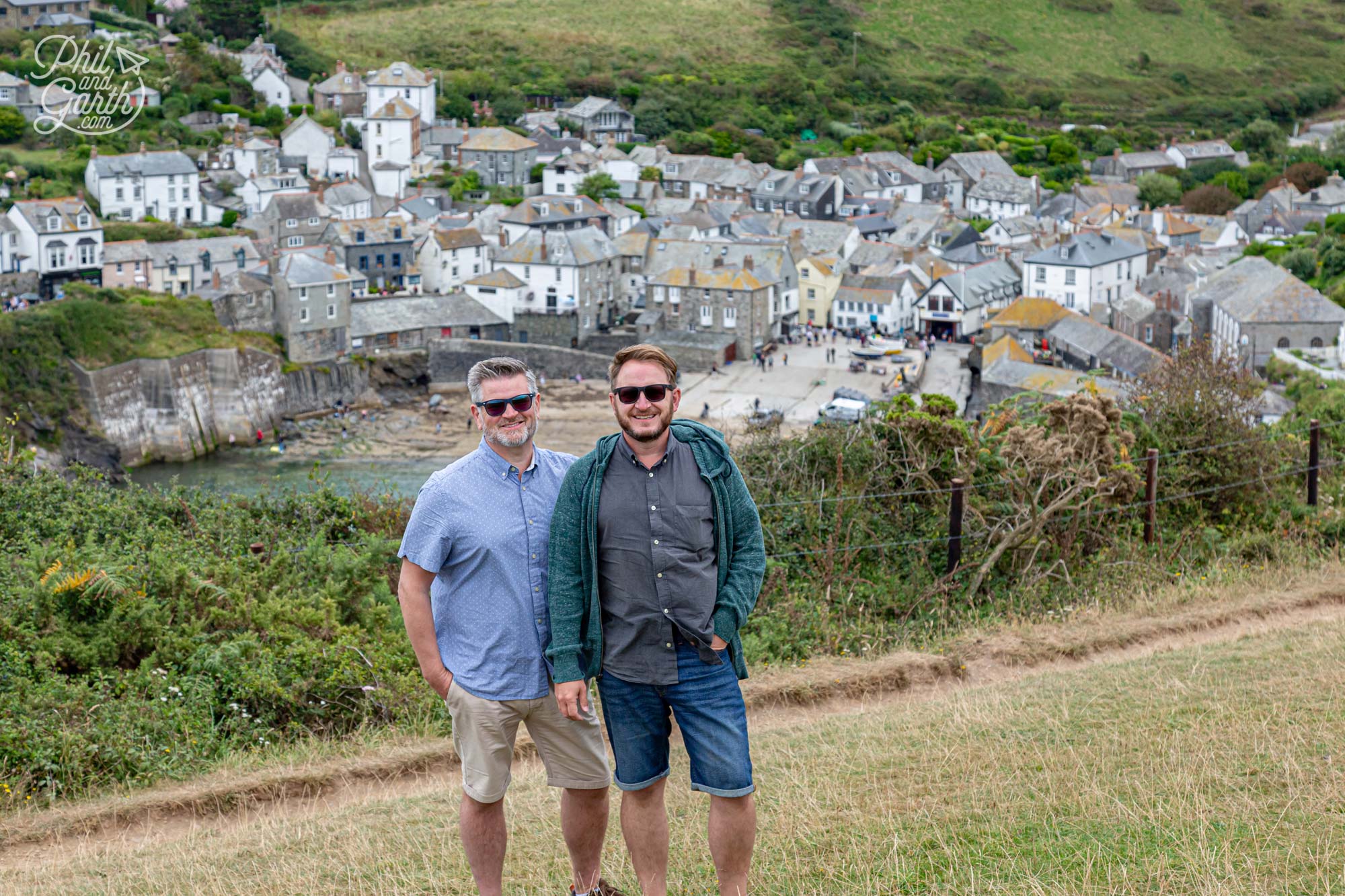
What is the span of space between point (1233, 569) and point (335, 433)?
2978 cm

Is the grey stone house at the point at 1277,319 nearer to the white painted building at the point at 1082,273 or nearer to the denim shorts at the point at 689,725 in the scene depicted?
the white painted building at the point at 1082,273

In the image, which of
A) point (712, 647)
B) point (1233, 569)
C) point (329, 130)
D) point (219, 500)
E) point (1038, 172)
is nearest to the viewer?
point (712, 647)

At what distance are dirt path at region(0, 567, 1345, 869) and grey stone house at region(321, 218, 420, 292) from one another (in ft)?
133

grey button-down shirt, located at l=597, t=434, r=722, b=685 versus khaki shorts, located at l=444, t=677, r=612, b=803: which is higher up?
grey button-down shirt, located at l=597, t=434, r=722, b=685

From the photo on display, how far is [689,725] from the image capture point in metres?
3.74

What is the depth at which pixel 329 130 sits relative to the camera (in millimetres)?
66500

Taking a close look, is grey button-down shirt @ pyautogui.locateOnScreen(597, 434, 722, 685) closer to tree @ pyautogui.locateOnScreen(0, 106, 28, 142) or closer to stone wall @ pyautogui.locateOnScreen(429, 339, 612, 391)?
stone wall @ pyautogui.locateOnScreen(429, 339, 612, 391)

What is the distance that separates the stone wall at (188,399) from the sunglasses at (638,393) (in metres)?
32.6

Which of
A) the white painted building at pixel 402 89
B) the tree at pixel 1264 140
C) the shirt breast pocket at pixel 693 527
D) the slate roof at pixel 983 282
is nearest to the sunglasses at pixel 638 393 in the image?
the shirt breast pocket at pixel 693 527

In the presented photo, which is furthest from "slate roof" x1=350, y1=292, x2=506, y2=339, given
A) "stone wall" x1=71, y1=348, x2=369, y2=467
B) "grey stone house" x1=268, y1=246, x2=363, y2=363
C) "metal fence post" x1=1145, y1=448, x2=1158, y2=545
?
"metal fence post" x1=1145, y1=448, x2=1158, y2=545

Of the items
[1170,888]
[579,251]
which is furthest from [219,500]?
[579,251]

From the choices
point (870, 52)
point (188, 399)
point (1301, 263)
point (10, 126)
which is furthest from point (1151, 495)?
point (870, 52)

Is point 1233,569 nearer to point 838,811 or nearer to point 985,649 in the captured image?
point 985,649

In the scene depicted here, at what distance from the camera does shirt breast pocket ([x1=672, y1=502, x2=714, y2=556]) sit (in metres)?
3.65
